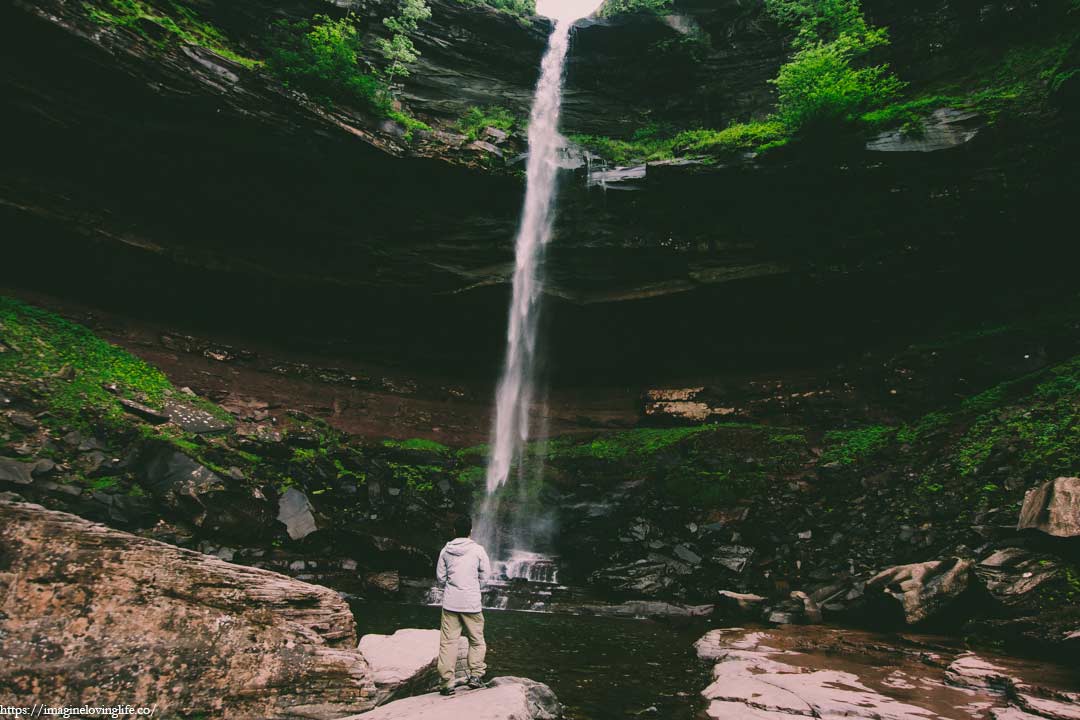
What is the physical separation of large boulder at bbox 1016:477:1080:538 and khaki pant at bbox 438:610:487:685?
644cm

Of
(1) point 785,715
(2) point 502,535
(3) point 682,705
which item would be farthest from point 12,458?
(1) point 785,715

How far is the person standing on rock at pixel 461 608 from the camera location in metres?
4.21

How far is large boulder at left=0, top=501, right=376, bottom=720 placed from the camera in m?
2.99

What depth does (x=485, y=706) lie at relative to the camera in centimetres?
352

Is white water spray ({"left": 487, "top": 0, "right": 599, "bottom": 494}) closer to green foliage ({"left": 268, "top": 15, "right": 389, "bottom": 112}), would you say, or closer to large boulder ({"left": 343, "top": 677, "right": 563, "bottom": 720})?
green foliage ({"left": 268, "top": 15, "right": 389, "bottom": 112})

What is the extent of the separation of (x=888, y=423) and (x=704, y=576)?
7.15m

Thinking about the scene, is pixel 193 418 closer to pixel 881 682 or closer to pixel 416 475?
pixel 416 475

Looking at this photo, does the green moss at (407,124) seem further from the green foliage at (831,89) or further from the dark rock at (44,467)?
the dark rock at (44,467)

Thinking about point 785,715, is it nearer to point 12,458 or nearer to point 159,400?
point 12,458

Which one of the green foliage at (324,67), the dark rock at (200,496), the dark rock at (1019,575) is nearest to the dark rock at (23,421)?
the dark rock at (200,496)

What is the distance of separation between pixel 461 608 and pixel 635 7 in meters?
22.2

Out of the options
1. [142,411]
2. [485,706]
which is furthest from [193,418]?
[485,706]

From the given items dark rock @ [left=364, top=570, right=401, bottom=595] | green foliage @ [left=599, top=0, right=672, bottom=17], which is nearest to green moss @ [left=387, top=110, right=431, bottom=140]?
green foliage @ [left=599, top=0, right=672, bottom=17]

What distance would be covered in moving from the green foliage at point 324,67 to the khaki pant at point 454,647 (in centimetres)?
1295
